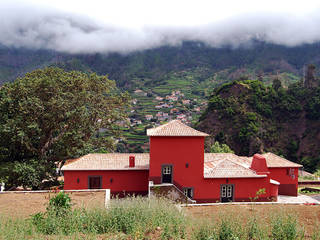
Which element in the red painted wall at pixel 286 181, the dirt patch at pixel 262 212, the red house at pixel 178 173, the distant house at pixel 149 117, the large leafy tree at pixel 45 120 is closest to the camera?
the dirt patch at pixel 262 212

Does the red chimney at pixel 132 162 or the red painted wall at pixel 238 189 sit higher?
the red chimney at pixel 132 162

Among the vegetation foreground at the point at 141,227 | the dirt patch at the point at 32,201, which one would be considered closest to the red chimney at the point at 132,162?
the dirt patch at the point at 32,201

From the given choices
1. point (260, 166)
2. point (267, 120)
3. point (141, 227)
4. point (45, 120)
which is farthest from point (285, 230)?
point (267, 120)

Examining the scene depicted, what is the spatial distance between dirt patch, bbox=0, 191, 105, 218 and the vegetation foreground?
2627 millimetres

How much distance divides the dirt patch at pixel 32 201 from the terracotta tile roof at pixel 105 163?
10.1 ft

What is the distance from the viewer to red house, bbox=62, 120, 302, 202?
16.2m

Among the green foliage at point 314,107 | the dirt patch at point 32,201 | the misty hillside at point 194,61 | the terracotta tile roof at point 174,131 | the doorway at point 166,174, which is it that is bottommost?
the dirt patch at point 32,201

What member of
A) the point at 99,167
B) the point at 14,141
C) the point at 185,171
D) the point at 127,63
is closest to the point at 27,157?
the point at 14,141

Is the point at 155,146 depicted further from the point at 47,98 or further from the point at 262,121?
the point at 262,121

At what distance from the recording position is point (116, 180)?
17.6 m

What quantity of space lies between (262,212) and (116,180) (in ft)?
32.7

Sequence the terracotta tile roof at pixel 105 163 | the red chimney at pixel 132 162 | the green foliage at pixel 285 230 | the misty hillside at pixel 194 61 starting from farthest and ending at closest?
the misty hillside at pixel 194 61 < the red chimney at pixel 132 162 < the terracotta tile roof at pixel 105 163 < the green foliage at pixel 285 230

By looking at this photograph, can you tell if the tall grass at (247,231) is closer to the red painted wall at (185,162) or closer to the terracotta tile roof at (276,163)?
the red painted wall at (185,162)

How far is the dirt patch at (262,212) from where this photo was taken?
8883 mm
